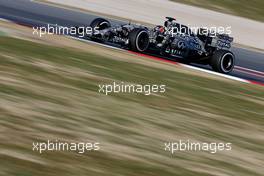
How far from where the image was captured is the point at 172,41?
16.3m

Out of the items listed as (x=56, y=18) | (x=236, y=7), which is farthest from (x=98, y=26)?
(x=236, y=7)

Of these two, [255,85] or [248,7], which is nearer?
[255,85]

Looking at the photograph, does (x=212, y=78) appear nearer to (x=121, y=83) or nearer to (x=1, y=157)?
(x=121, y=83)

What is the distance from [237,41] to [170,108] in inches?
611

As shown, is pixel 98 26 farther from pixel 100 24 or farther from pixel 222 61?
pixel 222 61

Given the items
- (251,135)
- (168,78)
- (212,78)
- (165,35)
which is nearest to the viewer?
(251,135)

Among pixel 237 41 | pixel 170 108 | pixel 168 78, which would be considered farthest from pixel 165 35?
pixel 237 41

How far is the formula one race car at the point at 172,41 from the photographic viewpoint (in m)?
16.1

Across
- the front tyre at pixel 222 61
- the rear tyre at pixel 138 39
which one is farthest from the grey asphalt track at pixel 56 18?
the rear tyre at pixel 138 39

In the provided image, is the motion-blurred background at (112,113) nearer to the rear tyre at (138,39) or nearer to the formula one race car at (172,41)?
the rear tyre at (138,39)

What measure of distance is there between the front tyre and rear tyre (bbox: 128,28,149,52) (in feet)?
5.79

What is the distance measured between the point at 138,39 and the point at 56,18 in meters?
6.70

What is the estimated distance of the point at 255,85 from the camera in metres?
15.4

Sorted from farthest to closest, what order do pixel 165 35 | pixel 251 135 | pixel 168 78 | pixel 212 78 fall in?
pixel 165 35 → pixel 212 78 → pixel 168 78 → pixel 251 135
